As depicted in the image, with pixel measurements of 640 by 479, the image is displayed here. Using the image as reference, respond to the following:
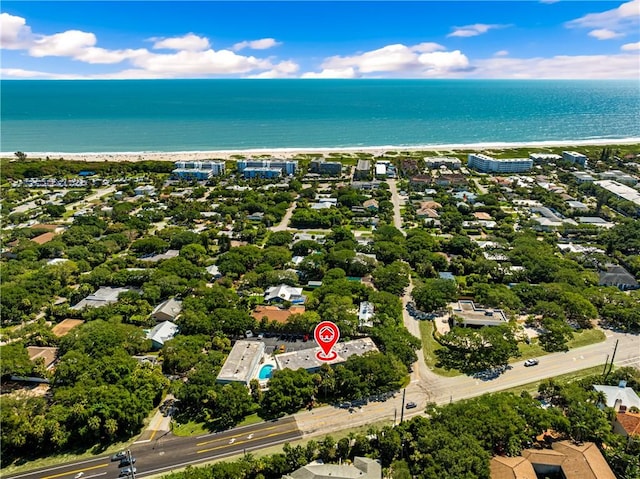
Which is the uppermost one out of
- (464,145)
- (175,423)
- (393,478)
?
(464,145)

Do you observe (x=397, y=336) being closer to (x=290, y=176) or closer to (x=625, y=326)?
(x=625, y=326)

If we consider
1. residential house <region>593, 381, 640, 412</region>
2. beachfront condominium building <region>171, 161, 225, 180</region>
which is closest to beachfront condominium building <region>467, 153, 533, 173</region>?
beachfront condominium building <region>171, 161, 225, 180</region>

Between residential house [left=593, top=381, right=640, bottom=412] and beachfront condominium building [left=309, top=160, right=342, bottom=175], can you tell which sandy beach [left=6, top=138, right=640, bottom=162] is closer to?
beachfront condominium building [left=309, top=160, right=342, bottom=175]

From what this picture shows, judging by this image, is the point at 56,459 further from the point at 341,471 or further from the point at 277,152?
the point at 277,152

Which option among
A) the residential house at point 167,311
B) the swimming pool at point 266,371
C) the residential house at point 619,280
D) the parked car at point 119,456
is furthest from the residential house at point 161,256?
the residential house at point 619,280

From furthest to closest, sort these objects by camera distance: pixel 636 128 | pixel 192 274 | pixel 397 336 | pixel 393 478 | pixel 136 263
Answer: pixel 636 128, pixel 136 263, pixel 192 274, pixel 397 336, pixel 393 478

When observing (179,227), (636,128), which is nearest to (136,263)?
(179,227)

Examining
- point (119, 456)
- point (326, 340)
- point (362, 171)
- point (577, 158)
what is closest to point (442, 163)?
point (362, 171)
